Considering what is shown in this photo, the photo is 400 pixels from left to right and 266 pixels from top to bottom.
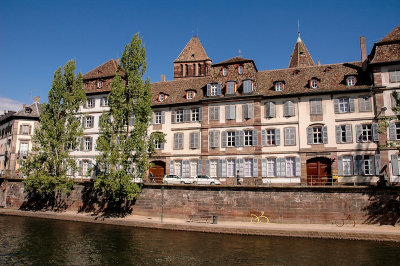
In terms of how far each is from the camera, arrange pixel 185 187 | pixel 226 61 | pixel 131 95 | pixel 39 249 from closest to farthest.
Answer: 1. pixel 39 249
2. pixel 185 187
3. pixel 131 95
4. pixel 226 61

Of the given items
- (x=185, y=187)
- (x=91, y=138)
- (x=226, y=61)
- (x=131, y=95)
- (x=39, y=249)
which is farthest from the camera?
(x=91, y=138)

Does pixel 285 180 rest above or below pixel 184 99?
below

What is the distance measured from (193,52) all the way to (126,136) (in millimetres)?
30213

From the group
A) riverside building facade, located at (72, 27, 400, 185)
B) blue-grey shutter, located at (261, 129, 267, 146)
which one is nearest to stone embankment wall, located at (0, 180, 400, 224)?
riverside building facade, located at (72, 27, 400, 185)

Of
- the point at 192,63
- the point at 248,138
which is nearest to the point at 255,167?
the point at 248,138

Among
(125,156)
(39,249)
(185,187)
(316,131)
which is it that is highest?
(316,131)

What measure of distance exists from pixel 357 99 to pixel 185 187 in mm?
18330

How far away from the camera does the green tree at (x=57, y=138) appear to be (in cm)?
3503

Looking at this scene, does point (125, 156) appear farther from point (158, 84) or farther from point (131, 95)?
point (158, 84)

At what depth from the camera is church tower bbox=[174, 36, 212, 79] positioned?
57812 millimetres

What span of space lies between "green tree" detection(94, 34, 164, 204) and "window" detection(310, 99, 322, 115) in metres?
15.1

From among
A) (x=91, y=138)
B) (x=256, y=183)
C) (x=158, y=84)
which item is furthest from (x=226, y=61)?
(x=91, y=138)

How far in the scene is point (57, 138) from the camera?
120 feet

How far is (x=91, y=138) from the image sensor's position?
41156 millimetres
